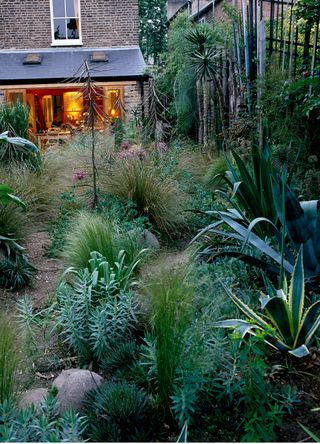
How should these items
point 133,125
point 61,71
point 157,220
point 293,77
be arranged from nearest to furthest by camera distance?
point 157,220 → point 293,77 → point 133,125 → point 61,71

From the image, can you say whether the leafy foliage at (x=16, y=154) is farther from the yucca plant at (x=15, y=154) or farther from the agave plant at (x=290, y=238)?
the agave plant at (x=290, y=238)

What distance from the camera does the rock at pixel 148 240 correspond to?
5353mm

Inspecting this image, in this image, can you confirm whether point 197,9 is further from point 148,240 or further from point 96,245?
point 96,245

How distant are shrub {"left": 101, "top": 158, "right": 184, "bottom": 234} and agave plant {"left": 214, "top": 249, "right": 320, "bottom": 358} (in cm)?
329

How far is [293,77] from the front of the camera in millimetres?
7410

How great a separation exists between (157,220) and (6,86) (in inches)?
433

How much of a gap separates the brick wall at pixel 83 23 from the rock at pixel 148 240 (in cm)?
1200

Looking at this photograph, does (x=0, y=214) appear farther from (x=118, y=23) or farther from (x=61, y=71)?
(x=118, y=23)

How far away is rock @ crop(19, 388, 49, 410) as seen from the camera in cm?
271

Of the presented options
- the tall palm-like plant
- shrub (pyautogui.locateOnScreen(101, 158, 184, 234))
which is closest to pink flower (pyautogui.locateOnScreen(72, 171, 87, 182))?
shrub (pyautogui.locateOnScreen(101, 158, 184, 234))

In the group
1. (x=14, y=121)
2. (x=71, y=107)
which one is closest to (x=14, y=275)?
(x=14, y=121)

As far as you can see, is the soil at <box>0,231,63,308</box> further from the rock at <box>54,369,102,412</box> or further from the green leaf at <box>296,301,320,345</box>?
the green leaf at <box>296,301,320,345</box>

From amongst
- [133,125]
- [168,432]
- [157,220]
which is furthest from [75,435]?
[133,125]

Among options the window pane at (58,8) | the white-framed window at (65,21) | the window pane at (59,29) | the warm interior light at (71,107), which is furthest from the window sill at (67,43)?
the warm interior light at (71,107)
